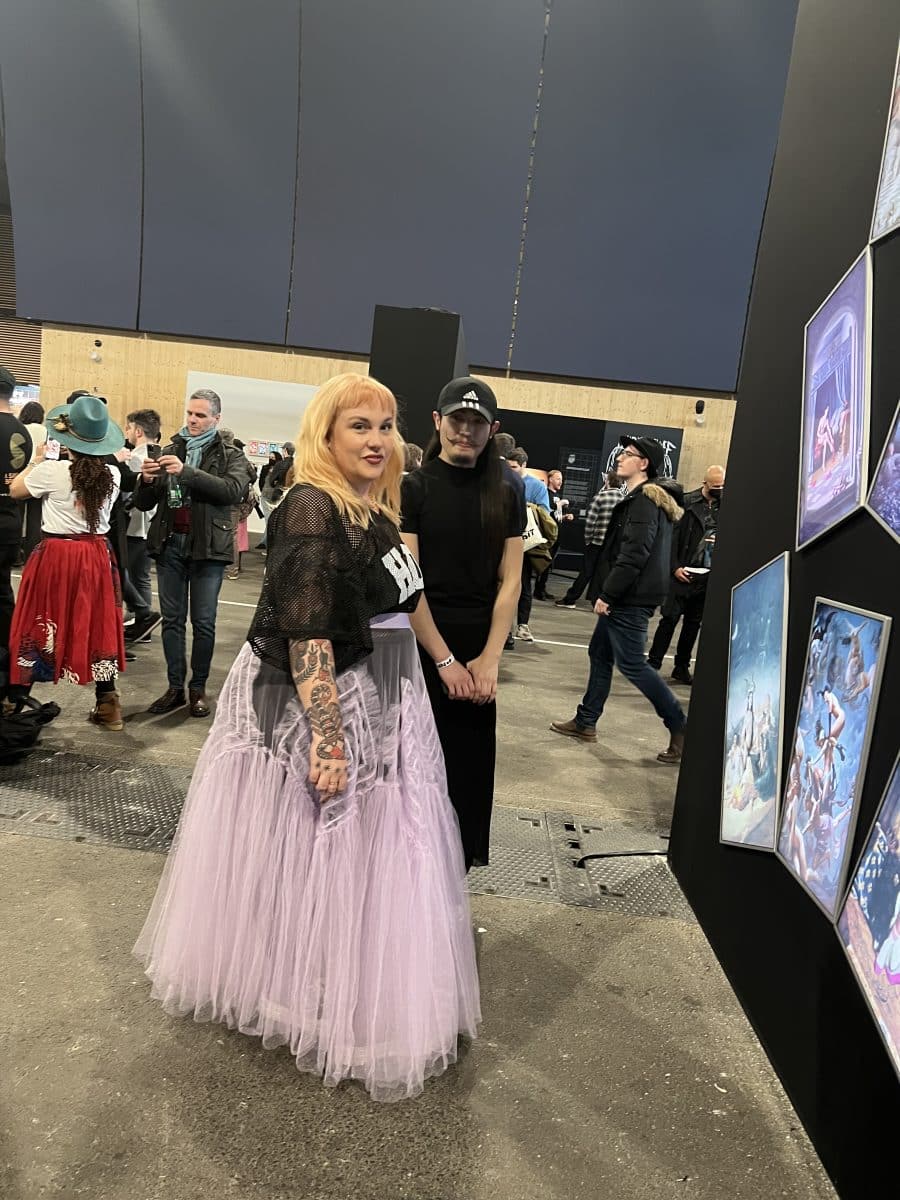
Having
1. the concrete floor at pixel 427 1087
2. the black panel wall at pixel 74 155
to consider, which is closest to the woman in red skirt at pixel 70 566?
the concrete floor at pixel 427 1087

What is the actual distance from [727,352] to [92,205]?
9.45 m

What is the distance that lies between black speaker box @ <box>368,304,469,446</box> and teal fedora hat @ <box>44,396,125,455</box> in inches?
71.0

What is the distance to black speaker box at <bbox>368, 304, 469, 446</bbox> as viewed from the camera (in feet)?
15.8

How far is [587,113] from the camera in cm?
965

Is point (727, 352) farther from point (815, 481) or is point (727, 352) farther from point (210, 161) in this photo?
point (815, 481)

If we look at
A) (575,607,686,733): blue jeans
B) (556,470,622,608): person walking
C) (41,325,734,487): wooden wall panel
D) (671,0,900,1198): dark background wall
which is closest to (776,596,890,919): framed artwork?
(671,0,900,1198): dark background wall

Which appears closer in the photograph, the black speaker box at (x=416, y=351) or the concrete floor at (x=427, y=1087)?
the concrete floor at (x=427, y=1087)

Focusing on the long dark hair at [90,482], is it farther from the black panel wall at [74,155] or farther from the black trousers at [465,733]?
the black panel wall at [74,155]

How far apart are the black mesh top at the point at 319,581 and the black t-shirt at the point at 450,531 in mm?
609

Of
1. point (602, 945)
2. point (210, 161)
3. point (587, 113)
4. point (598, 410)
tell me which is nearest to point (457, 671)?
point (602, 945)

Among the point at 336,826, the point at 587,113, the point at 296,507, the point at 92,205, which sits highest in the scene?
the point at 587,113

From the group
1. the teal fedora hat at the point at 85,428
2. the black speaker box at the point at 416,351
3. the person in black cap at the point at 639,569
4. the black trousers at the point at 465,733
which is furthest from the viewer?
the black speaker box at the point at 416,351

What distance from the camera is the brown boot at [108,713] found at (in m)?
3.88

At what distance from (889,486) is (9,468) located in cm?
394
